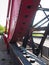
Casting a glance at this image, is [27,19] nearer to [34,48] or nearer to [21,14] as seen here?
[21,14]

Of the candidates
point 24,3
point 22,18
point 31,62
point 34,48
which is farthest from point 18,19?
point 34,48

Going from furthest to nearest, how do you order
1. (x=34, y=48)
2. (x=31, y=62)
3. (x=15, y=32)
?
(x=34, y=48) < (x=15, y=32) < (x=31, y=62)

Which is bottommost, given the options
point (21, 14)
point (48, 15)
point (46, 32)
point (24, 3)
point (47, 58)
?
point (47, 58)

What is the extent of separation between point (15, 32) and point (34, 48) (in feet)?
4.15

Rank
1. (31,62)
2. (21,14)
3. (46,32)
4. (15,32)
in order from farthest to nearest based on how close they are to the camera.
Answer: (46,32) < (15,32) < (21,14) < (31,62)

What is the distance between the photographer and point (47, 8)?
13.5ft

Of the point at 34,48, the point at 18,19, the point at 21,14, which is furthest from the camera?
the point at 34,48

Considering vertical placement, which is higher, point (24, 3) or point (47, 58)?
point (24, 3)

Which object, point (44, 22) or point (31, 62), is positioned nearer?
point (31, 62)

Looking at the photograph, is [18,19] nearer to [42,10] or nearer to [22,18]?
[22,18]

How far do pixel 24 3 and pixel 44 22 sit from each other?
198cm

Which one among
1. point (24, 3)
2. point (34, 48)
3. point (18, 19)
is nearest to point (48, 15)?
point (34, 48)

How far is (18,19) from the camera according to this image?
110 inches

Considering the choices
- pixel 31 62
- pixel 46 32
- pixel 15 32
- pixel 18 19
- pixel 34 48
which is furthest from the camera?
pixel 34 48
